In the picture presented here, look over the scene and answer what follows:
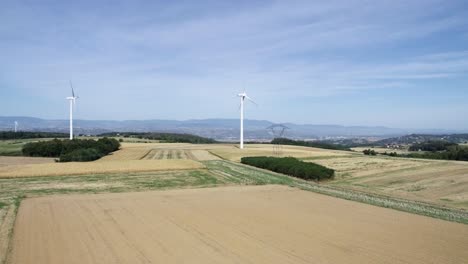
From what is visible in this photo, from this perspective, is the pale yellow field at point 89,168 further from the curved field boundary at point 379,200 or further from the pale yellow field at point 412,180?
the pale yellow field at point 412,180

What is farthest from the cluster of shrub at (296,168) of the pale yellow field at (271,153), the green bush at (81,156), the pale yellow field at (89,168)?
the green bush at (81,156)

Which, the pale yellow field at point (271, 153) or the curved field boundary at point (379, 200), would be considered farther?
the pale yellow field at point (271, 153)

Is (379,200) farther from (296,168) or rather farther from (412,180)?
(296,168)

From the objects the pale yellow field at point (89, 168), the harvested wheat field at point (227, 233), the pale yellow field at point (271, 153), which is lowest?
the pale yellow field at point (89, 168)

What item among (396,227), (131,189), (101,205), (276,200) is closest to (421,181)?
(276,200)

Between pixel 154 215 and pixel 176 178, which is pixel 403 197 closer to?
pixel 154 215

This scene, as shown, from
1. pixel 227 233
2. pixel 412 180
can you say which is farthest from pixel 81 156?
pixel 227 233
